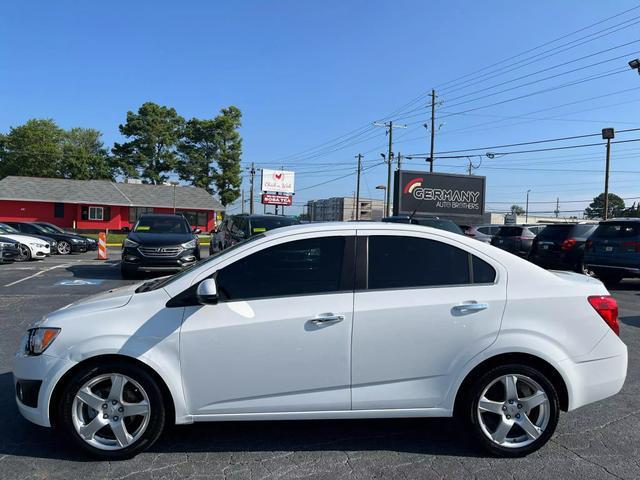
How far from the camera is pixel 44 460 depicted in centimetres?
338

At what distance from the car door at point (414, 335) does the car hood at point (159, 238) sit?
9738 mm

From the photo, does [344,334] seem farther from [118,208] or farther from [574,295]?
[118,208]

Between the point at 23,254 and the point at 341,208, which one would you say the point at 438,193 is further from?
the point at 341,208

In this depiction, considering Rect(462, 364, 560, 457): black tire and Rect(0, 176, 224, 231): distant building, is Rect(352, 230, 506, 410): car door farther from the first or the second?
Rect(0, 176, 224, 231): distant building

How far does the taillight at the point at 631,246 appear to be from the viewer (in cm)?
1146

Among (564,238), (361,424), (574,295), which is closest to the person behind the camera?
(574,295)

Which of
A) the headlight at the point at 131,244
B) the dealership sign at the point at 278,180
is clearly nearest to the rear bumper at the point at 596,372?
the headlight at the point at 131,244

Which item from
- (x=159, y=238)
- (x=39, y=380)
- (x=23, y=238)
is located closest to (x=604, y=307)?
(x=39, y=380)

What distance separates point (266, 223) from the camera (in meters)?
12.8

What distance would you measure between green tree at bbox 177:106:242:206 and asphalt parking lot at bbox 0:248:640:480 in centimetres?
5307

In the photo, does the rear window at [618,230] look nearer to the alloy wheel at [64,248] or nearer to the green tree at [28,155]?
the alloy wheel at [64,248]

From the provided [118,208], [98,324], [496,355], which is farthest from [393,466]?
[118,208]

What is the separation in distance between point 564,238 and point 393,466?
1240cm

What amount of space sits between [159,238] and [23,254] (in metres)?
7.71
